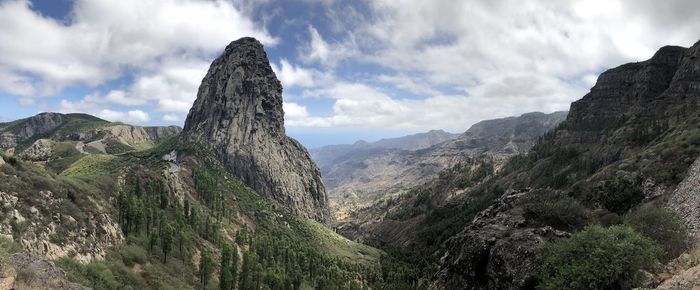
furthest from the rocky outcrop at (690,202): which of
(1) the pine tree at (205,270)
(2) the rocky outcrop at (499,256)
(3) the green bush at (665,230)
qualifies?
(1) the pine tree at (205,270)

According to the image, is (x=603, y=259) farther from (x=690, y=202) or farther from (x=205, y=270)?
(x=205, y=270)

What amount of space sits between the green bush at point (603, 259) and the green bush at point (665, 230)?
6.04m

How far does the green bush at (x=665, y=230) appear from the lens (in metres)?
66.4

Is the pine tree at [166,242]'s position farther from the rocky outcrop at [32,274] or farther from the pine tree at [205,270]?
the rocky outcrop at [32,274]

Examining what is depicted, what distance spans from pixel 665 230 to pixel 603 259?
21061mm

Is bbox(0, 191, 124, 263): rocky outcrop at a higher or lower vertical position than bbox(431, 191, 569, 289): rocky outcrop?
higher

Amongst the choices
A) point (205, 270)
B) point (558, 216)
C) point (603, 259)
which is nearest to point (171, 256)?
point (205, 270)

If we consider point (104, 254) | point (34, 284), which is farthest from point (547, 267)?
point (104, 254)

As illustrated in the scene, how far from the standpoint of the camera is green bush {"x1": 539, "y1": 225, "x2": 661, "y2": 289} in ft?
182

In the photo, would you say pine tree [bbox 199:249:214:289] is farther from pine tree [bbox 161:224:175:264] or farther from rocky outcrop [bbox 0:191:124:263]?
rocky outcrop [bbox 0:191:124:263]

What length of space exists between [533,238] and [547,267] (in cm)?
1229

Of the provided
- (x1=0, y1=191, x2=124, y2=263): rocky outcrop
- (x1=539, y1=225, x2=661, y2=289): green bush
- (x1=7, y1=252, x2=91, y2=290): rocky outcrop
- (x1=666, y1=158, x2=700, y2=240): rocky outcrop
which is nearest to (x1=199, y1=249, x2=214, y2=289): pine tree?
(x1=0, y1=191, x2=124, y2=263): rocky outcrop

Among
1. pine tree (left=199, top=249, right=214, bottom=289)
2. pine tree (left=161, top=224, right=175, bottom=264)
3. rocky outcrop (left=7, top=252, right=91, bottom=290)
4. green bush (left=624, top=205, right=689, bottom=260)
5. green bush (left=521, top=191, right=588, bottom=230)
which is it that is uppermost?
rocky outcrop (left=7, top=252, right=91, bottom=290)

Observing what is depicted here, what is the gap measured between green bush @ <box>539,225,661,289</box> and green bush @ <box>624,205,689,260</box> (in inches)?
238
